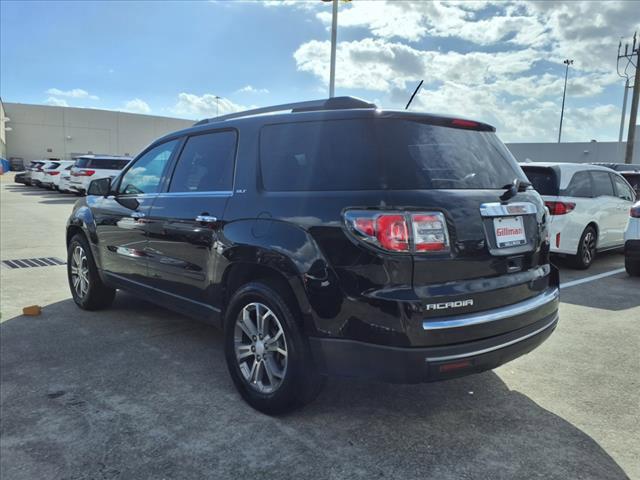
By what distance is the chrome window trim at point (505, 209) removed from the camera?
2867 millimetres

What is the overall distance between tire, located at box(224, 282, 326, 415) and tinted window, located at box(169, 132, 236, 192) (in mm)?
876

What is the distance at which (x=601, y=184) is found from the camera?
26.7 ft

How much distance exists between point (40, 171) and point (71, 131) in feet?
141

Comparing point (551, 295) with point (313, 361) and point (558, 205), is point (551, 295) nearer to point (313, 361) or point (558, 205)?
point (313, 361)

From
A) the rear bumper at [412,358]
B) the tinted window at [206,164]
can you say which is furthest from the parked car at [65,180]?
the rear bumper at [412,358]

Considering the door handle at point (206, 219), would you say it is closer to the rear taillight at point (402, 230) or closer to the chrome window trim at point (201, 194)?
the chrome window trim at point (201, 194)

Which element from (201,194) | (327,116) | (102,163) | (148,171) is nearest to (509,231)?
(327,116)

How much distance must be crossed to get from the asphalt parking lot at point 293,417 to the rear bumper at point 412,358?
439mm

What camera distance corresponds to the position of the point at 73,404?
3318mm

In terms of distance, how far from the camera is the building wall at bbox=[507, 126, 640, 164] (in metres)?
39.5

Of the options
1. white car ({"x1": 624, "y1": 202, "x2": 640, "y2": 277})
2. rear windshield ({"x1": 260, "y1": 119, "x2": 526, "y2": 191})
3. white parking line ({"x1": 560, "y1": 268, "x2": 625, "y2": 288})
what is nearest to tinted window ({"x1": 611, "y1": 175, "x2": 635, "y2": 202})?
white parking line ({"x1": 560, "y1": 268, "x2": 625, "y2": 288})

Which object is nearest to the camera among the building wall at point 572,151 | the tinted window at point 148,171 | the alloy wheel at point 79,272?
the tinted window at point 148,171

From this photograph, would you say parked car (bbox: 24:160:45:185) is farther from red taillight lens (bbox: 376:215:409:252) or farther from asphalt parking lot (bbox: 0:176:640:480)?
red taillight lens (bbox: 376:215:409:252)

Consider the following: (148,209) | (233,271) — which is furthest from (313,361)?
(148,209)
